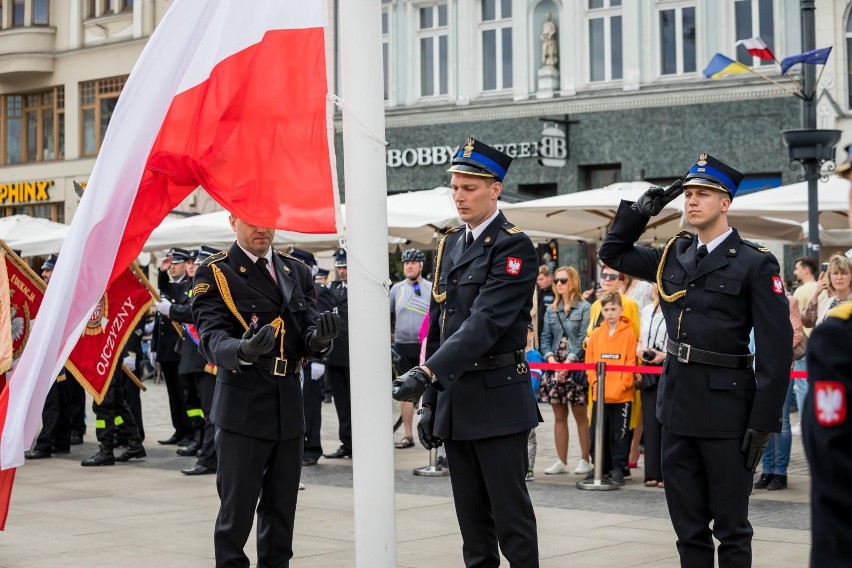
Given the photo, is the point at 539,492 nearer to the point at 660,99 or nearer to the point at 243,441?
the point at 243,441

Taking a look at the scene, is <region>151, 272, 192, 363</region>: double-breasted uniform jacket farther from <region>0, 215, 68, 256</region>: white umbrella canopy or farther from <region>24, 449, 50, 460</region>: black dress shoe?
<region>0, 215, 68, 256</region>: white umbrella canopy

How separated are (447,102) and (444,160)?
4.78 feet

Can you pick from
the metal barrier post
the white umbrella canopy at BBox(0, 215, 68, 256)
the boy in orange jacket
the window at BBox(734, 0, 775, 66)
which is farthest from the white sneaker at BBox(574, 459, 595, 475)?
the window at BBox(734, 0, 775, 66)

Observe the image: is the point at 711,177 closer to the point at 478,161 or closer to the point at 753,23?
the point at 478,161

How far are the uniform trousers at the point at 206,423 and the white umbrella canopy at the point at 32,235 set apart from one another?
23.4 ft

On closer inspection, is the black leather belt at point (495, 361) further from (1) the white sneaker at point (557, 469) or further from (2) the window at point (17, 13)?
(2) the window at point (17, 13)

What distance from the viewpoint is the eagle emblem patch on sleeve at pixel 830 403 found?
8.45 ft

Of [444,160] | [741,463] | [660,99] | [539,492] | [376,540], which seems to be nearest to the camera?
[376,540]

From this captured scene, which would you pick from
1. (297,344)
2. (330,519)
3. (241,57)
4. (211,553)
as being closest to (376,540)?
(297,344)

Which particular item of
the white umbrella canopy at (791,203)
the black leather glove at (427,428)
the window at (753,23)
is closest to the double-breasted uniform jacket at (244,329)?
the black leather glove at (427,428)

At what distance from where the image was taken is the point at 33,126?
38.9 m

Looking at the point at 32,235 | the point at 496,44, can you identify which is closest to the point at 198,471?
the point at 32,235

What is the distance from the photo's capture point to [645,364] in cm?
1122

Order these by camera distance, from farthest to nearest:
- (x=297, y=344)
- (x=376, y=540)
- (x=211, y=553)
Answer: (x=211, y=553)
(x=297, y=344)
(x=376, y=540)
